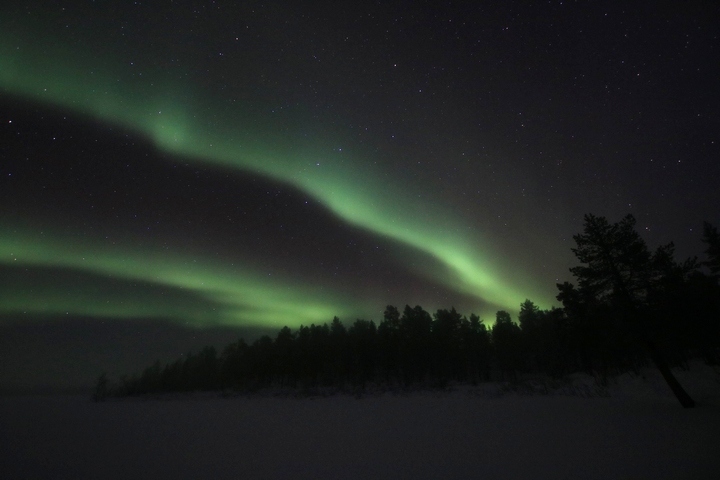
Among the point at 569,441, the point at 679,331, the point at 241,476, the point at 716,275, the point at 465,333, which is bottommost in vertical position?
the point at 241,476

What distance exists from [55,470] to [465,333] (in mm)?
57099

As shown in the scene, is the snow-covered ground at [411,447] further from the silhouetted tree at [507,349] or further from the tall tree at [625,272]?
the silhouetted tree at [507,349]

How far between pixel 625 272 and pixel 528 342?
45.6 metres

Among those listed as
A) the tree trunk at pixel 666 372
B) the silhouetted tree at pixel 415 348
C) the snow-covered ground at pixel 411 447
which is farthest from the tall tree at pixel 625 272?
the silhouetted tree at pixel 415 348

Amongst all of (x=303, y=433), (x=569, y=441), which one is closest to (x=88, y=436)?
(x=303, y=433)

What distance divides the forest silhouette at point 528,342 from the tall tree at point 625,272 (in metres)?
0.05

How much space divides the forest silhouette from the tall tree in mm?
→ 49

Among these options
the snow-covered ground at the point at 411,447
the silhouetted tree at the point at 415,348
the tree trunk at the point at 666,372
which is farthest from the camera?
the silhouetted tree at the point at 415,348

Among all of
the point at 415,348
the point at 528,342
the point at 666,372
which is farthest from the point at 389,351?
the point at 666,372

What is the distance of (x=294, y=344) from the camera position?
60.8 metres

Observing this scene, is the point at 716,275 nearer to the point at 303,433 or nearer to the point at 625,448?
the point at 625,448

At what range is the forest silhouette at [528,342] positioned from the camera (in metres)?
15.2

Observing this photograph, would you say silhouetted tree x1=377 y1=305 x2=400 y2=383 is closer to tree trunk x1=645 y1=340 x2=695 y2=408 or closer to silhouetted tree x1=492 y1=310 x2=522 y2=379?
silhouetted tree x1=492 y1=310 x2=522 y2=379

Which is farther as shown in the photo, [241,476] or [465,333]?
[465,333]
